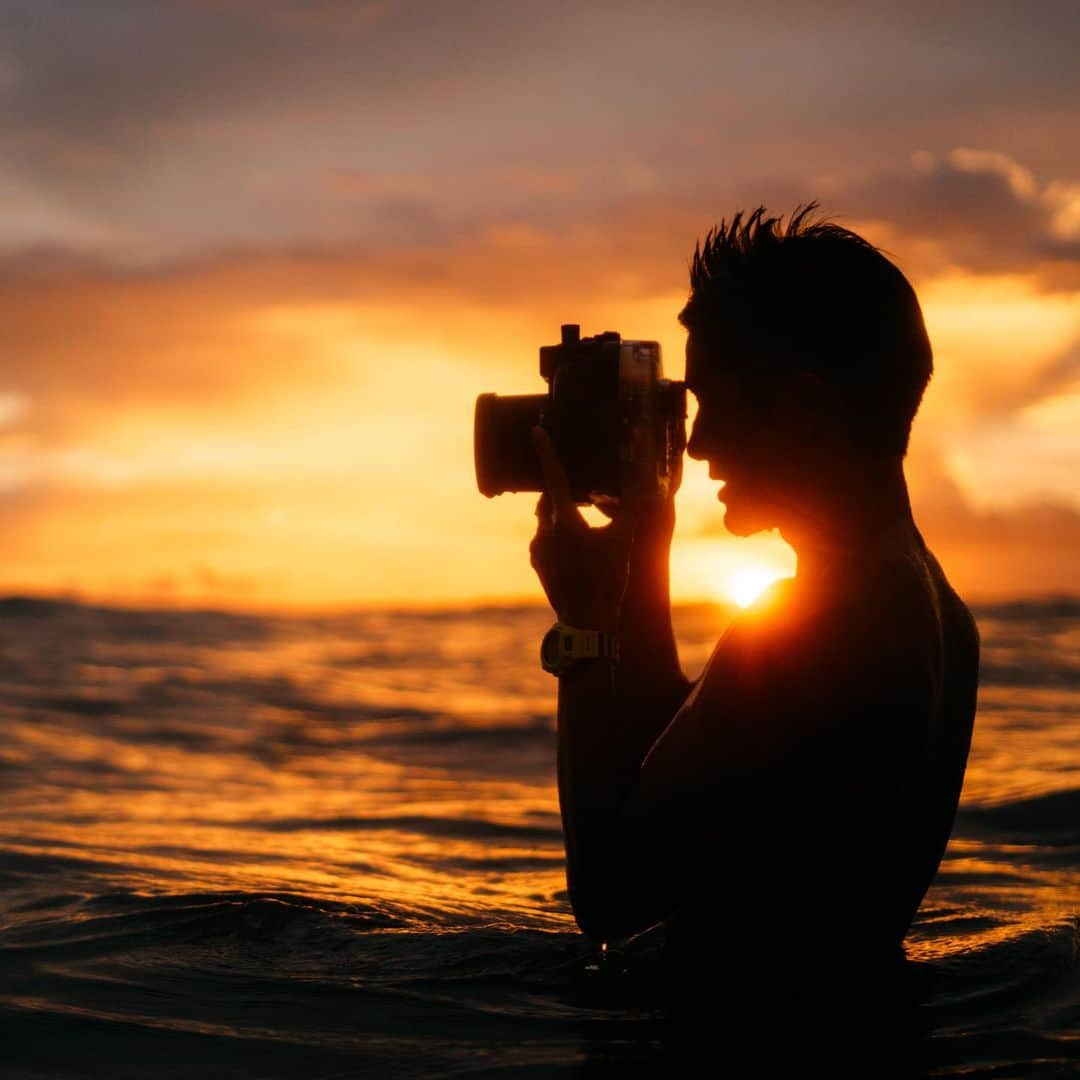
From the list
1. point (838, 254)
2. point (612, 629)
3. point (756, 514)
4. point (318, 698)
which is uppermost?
point (838, 254)

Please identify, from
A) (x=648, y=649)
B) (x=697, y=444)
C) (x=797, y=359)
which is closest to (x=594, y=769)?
(x=648, y=649)

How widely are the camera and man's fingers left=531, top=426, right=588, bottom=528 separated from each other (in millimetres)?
26

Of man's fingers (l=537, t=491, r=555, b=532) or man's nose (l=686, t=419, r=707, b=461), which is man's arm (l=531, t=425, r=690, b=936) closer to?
man's fingers (l=537, t=491, r=555, b=532)

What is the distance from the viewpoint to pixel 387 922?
4.14 metres

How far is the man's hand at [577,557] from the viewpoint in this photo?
8.70ft

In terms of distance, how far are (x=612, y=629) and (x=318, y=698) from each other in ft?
42.5

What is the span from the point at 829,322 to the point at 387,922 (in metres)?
2.40

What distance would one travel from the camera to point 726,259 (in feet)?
8.71

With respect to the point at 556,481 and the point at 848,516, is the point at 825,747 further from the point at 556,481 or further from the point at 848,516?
the point at 556,481

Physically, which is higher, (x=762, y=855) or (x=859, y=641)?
(x=859, y=641)

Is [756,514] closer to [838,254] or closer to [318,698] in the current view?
[838,254]

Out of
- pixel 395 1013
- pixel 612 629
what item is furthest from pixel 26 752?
pixel 612 629

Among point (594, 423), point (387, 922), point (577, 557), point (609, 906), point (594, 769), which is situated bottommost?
point (387, 922)

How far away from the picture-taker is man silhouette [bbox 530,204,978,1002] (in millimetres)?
2400
